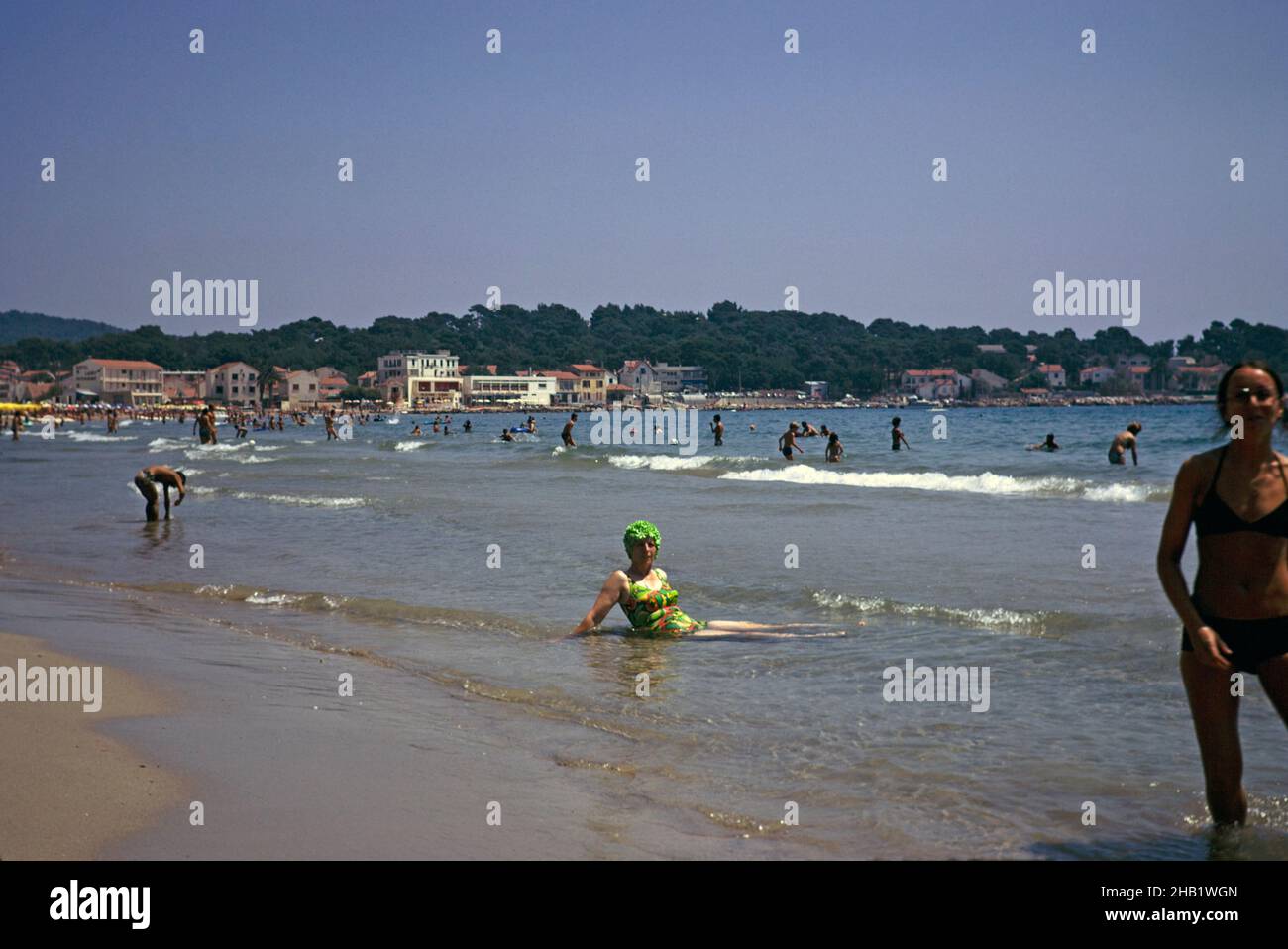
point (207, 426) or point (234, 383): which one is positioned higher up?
point (234, 383)

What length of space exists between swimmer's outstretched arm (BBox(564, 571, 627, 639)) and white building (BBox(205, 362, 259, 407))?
542ft

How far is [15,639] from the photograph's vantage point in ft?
27.9

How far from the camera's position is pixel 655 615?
8.94 m

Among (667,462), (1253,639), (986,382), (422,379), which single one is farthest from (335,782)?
(986,382)

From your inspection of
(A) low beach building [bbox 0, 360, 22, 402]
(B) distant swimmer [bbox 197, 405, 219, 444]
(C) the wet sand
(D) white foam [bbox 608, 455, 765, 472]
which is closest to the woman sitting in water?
(C) the wet sand

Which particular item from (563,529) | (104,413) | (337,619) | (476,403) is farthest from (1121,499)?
(476,403)

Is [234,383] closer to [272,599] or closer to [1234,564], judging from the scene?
[272,599]

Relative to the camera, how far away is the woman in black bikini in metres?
4.07

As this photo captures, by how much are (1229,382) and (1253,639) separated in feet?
3.13

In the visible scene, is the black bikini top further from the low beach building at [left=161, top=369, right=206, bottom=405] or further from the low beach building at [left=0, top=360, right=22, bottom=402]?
the low beach building at [left=0, top=360, right=22, bottom=402]

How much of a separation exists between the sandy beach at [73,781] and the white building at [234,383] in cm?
16703
